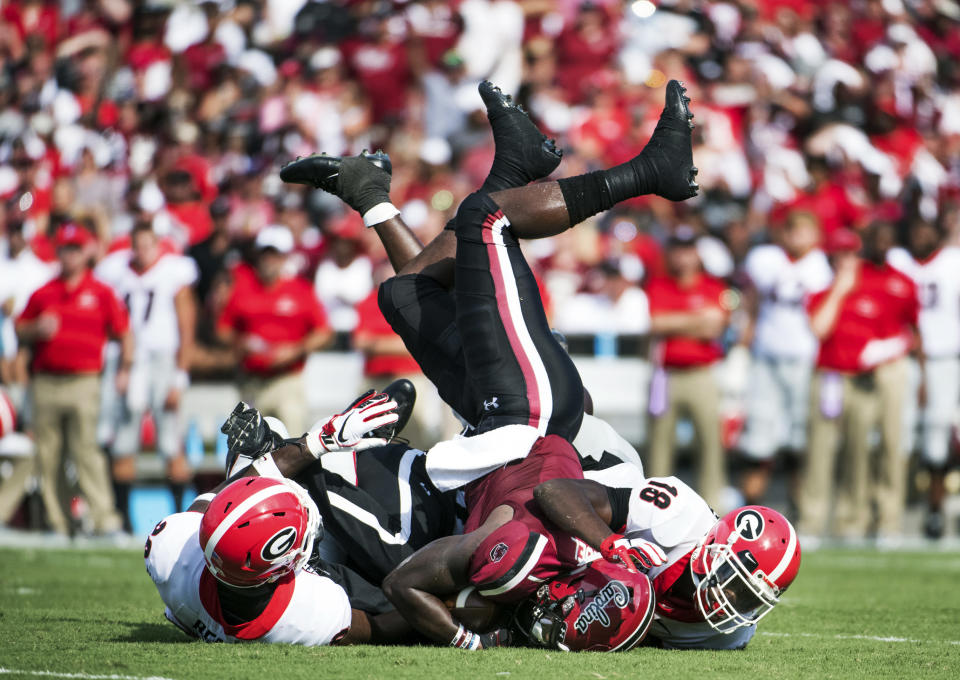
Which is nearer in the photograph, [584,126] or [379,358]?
[379,358]

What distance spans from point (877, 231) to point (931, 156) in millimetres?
3920

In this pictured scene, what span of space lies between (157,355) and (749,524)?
688cm

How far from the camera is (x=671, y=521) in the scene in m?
4.95

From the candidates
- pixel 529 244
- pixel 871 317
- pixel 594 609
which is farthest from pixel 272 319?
pixel 594 609

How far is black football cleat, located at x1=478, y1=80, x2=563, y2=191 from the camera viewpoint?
228 inches

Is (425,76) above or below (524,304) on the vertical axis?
below

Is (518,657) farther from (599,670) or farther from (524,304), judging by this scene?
(524,304)

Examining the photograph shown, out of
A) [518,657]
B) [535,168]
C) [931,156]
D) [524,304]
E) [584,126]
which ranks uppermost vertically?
[535,168]

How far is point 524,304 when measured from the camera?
5.56 m

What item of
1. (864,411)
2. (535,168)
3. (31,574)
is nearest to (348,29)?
(864,411)

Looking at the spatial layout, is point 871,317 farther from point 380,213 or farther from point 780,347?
point 380,213

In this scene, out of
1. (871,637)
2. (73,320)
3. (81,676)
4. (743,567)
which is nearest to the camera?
(81,676)

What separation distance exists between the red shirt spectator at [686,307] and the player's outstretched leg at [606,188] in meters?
4.88

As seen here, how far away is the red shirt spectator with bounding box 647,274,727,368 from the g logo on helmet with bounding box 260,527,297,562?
20.5ft
